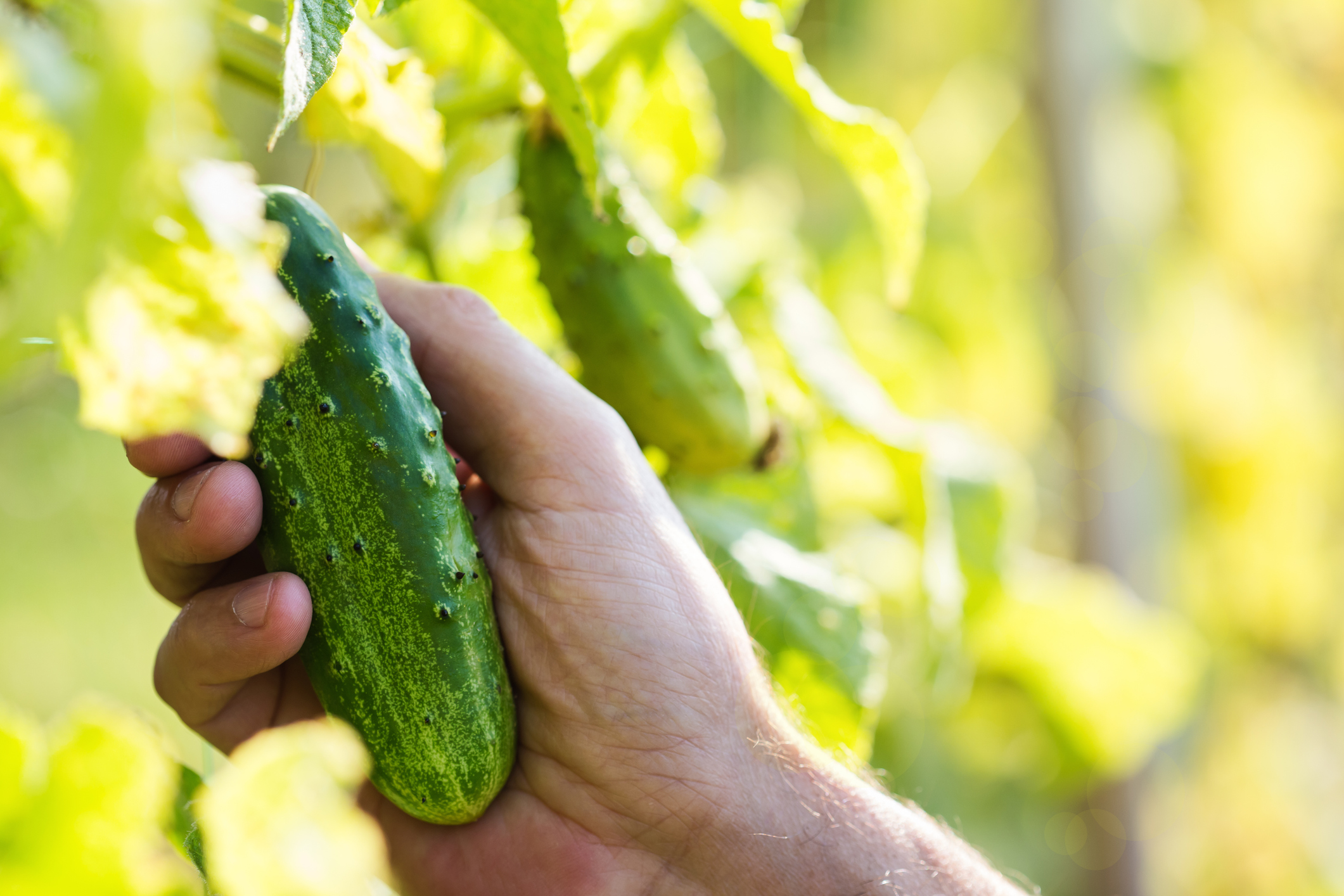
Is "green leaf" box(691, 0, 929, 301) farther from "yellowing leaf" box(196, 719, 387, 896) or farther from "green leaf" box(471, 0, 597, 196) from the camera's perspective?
"yellowing leaf" box(196, 719, 387, 896)

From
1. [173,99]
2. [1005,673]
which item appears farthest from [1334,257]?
[173,99]

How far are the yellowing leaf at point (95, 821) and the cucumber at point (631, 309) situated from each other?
37cm

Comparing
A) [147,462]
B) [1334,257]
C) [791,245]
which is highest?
[1334,257]

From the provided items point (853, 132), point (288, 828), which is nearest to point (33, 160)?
point (288, 828)

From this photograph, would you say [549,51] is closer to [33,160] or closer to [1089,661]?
[33,160]

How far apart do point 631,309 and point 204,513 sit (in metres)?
0.30

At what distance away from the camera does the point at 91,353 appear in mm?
305

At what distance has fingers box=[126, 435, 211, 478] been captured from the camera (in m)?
0.57

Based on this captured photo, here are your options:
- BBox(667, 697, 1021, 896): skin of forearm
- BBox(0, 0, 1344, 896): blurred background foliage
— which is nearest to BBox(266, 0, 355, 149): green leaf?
BBox(0, 0, 1344, 896): blurred background foliage

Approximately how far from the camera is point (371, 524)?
1.81 feet

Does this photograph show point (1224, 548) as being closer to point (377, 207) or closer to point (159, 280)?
point (377, 207)

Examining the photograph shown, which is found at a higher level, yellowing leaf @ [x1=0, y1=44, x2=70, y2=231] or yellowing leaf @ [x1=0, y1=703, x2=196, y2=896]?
yellowing leaf @ [x1=0, y1=44, x2=70, y2=231]

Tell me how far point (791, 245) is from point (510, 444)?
2.28ft

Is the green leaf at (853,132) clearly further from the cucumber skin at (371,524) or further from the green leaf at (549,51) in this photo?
the cucumber skin at (371,524)
